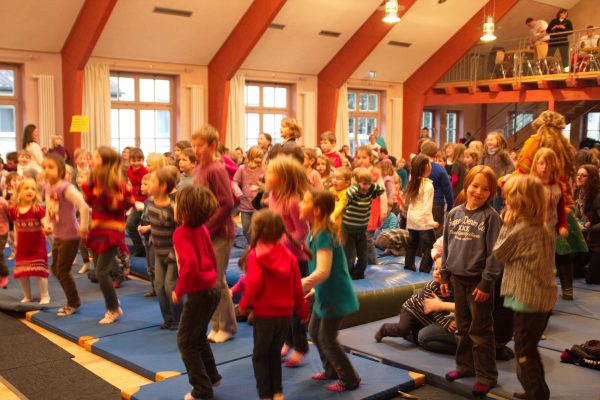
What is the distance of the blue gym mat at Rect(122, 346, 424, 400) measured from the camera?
11.5 feet

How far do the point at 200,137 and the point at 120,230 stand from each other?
1250 millimetres

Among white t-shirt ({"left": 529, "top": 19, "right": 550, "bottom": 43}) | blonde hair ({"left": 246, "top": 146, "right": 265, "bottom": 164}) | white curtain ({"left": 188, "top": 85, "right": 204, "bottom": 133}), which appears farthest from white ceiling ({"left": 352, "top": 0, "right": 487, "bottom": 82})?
blonde hair ({"left": 246, "top": 146, "right": 265, "bottom": 164})

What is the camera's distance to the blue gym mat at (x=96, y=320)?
15.9 feet

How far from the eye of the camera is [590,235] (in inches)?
254

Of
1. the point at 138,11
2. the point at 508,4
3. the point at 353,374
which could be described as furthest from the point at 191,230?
the point at 508,4

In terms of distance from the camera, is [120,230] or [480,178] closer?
[480,178]

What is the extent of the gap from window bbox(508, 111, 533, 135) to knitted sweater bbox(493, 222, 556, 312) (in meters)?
16.6

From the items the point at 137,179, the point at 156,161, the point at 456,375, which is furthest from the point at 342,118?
the point at 456,375

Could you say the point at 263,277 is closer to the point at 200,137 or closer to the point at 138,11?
the point at 200,137

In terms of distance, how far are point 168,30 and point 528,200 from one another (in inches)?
415

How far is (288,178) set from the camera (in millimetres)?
3803

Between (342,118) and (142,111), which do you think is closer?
(142,111)

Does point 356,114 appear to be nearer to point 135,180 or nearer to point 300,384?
point 135,180

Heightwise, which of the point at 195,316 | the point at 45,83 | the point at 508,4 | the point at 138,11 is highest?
the point at 508,4
